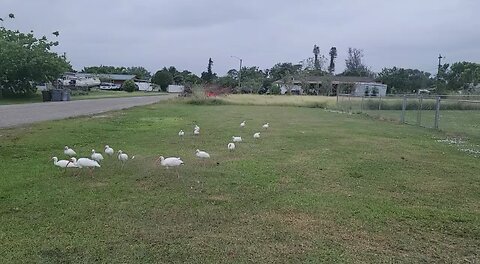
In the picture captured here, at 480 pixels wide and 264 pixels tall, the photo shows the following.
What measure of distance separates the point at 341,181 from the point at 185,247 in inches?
146

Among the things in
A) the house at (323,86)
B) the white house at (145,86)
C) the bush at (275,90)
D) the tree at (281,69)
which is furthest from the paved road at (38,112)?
the white house at (145,86)

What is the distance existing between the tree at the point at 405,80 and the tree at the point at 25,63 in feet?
185

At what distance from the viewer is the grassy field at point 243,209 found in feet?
13.8

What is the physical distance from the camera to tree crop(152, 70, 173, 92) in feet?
314

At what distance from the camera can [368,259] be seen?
4.09 meters

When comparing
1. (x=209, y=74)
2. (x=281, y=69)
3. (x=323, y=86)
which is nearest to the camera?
(x=323, y=86)

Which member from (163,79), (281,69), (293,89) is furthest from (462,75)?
(163,79)

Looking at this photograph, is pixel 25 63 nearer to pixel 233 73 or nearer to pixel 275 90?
pixel 275 90

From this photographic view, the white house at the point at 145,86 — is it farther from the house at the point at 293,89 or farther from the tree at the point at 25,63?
the tree at the point at 25,63

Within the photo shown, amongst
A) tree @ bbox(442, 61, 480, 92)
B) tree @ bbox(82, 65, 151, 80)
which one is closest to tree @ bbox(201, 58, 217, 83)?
tree @ bbox(82, 65, 151, 80)

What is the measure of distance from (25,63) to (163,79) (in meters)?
60.1

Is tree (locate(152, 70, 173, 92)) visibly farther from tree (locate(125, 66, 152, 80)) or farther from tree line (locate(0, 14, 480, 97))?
tree (locate(125, 66, 152, 80))

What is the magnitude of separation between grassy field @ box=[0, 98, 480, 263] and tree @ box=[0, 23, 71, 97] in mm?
29306

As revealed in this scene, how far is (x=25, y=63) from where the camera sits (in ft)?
122
